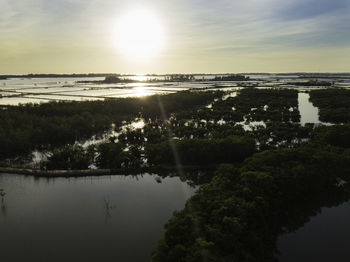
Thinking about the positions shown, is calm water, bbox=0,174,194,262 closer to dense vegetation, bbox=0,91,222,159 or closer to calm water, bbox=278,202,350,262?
dense vegetation, bbox=0,91,222,159

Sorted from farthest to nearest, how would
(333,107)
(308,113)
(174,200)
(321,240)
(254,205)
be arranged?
(333,107) → (308,113) → (174,200) → (321,240) → (254,205)

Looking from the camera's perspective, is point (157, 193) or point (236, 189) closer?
point (236, 189)

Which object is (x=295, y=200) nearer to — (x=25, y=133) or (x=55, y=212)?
(x=55, y=212)

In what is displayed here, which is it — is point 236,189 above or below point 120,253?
above

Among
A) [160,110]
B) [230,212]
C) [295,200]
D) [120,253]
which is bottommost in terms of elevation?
[120,253]

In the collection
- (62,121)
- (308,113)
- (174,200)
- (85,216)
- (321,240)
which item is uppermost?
(308,113)

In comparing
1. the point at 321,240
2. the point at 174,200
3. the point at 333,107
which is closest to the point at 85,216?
the point at 174,200

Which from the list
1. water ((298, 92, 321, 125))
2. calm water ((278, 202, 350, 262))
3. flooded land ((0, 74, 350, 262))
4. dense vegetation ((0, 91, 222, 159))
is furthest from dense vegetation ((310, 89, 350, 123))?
calm water ((278, 202, 350, 262))

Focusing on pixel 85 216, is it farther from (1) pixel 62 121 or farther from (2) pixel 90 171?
(1) pixel 62 121

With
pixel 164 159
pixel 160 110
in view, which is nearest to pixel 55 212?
pixel 164 159
